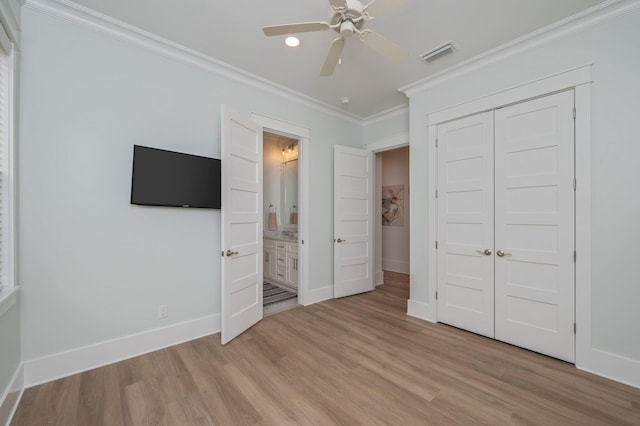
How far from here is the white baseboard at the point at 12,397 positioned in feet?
5.05

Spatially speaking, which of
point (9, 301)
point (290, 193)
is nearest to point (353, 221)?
point (290, 193)

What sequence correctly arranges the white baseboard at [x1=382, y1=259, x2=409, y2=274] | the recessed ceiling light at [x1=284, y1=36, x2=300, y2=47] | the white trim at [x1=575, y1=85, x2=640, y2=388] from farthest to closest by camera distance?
the white baseboard at [x1=382, y1=259, x2=409, y2=274]
the recessed ceiling light at [x1=284, y1=36, x2=300, y2=47]
the white trim at [x1=575, y1=85, x2=640, y2=388]

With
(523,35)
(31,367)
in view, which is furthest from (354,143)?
(31,367)

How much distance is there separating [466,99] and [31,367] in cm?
464

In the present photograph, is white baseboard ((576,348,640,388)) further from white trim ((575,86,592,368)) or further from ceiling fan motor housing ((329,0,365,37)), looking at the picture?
ceiling fan motor housing ((329,0,365,37))

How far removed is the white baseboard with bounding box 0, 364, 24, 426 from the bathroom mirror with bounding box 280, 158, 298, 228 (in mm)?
3852

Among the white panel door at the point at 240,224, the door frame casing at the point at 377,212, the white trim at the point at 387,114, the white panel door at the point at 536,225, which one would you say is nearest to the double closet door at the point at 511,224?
the white panel door at the point at 536,225

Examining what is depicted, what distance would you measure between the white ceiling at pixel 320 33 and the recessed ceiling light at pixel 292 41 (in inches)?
1.9

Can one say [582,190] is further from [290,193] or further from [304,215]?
[290,193]

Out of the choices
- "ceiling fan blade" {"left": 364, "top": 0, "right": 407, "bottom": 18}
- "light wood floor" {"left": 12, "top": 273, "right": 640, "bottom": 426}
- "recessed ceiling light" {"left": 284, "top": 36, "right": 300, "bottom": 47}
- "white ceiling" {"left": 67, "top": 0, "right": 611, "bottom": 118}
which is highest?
"white ceiling" {"left": 67, "top": 0, "right": 611, "bottom": 118}

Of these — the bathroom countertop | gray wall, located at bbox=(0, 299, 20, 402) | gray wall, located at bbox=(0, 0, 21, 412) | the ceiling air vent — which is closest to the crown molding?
the ceiling air vent

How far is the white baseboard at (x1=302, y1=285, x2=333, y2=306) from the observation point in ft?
12.4

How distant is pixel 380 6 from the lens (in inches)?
64.5

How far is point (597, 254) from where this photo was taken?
2.17 metres
